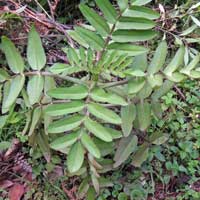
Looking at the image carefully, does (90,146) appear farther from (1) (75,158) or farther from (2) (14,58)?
(2) (14,58)

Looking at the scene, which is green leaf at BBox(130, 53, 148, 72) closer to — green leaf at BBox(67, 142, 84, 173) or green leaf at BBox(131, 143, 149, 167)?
green leaf at BBox(67, 142, 84, 173)

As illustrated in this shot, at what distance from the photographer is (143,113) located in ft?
5.41

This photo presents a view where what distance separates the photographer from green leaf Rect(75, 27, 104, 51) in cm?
147

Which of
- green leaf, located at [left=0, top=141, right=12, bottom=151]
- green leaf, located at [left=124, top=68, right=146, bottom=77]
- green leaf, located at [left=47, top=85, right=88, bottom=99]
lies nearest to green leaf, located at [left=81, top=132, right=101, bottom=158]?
green leaf, located at [left=47, top=85, right=88, bottom=99]

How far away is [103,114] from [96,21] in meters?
0.28

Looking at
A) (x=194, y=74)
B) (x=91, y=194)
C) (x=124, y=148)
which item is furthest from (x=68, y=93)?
(x=91, y=194)

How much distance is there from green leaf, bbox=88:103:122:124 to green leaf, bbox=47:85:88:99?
0.04 meters

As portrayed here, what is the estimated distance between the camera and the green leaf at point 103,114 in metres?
1.41

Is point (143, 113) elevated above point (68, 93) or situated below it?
below

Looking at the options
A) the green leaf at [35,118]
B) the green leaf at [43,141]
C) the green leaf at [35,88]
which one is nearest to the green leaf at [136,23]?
the green leaf at [35,88]

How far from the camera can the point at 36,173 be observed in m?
2.20

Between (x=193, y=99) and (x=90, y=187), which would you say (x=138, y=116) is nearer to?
(x=90, y=187)

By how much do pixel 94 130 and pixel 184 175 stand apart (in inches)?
35.4

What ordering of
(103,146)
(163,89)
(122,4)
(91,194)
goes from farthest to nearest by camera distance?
(91,194) < (103,146) < (163,89) < (122,4)
